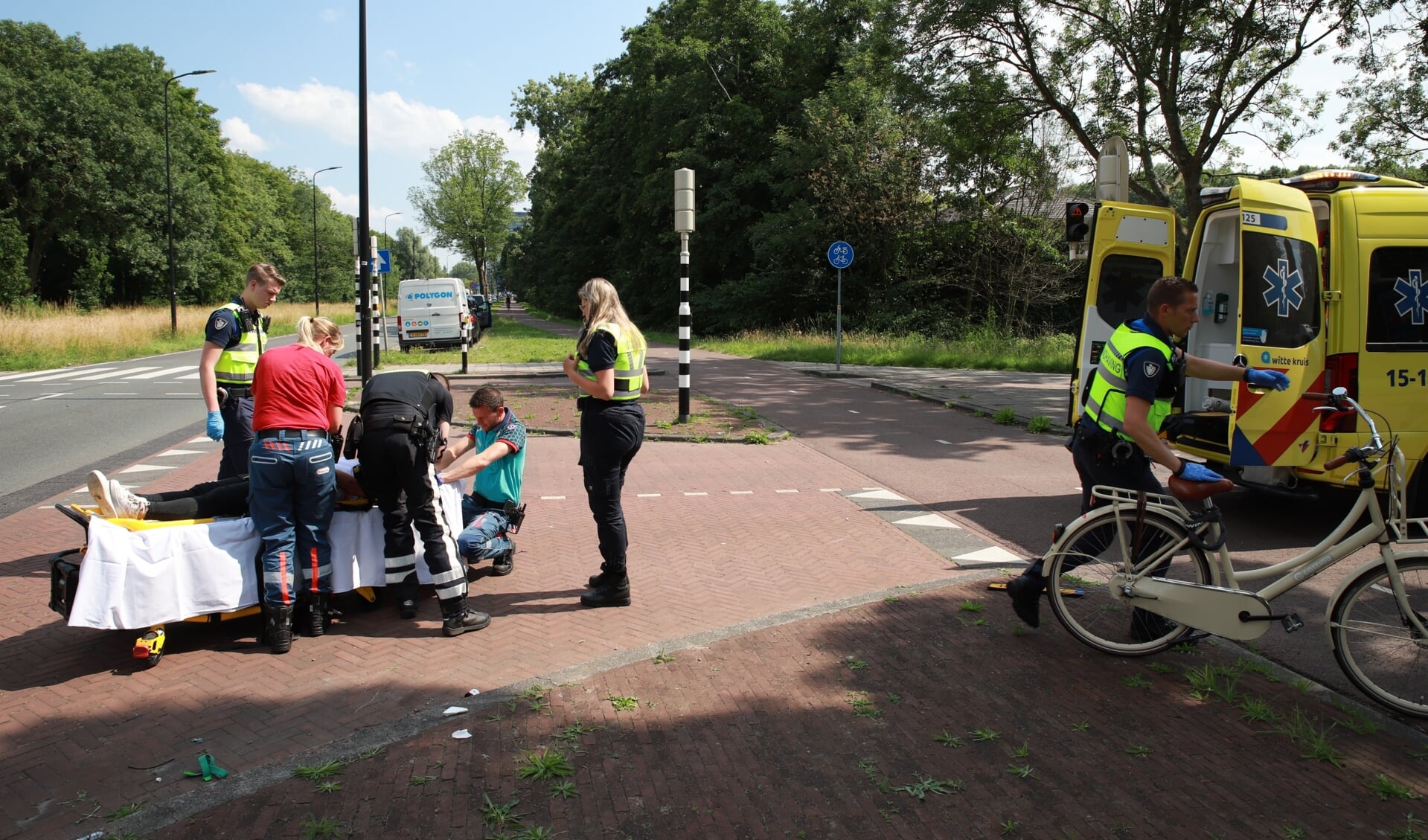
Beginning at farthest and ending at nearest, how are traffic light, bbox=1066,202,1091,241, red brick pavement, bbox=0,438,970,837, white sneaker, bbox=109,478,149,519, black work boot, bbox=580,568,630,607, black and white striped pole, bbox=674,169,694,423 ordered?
black and white striped pole, bbox=674,169,694,423
traffic light, bbox=1066,202,1091,241
black work boot, bbox=580,568,630,607
white sneaker, bbox=109,478,149,519
red brick pavement, bbox=0,438,970,837

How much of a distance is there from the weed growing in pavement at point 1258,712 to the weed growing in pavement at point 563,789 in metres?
2.48

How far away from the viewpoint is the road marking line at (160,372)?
65.6 ft

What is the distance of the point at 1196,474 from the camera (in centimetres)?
394

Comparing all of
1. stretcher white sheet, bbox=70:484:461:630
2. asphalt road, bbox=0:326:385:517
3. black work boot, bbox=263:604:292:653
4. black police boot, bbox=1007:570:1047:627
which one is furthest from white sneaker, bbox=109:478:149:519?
black police boot, bbox=1007:570:1047:627

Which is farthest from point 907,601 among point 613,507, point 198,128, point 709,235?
point 198,128

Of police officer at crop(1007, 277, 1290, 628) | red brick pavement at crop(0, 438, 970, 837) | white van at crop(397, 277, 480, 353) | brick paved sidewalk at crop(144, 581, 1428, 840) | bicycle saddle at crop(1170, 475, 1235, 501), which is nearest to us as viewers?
brick paved sidewalk at crop(144, 581, 1428, 840)

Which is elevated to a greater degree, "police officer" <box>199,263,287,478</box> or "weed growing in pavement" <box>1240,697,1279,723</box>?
"police officer" <box>199,263,287,478</box>

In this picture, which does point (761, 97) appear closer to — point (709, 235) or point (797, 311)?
point (709, 235)

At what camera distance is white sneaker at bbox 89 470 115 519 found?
4332 mm

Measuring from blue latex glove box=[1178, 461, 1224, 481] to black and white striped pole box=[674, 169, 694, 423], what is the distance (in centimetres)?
812

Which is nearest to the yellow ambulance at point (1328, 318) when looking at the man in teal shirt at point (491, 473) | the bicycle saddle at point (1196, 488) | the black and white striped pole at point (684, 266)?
the bicycle saddle at point (1196, 488)

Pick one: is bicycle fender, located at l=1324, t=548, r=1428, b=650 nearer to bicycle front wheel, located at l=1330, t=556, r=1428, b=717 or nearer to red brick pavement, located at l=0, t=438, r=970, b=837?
bicycle front wheel, located at l=1330, t=556, r=1428, b=717

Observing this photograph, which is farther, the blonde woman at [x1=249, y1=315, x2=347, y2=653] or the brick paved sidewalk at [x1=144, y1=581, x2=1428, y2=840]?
the blonde woman at [x1=249, y1=315, x2=347, y2=653]

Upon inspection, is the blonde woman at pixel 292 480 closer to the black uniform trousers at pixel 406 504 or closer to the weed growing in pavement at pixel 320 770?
the black uniform trousers at pixel 406 504
